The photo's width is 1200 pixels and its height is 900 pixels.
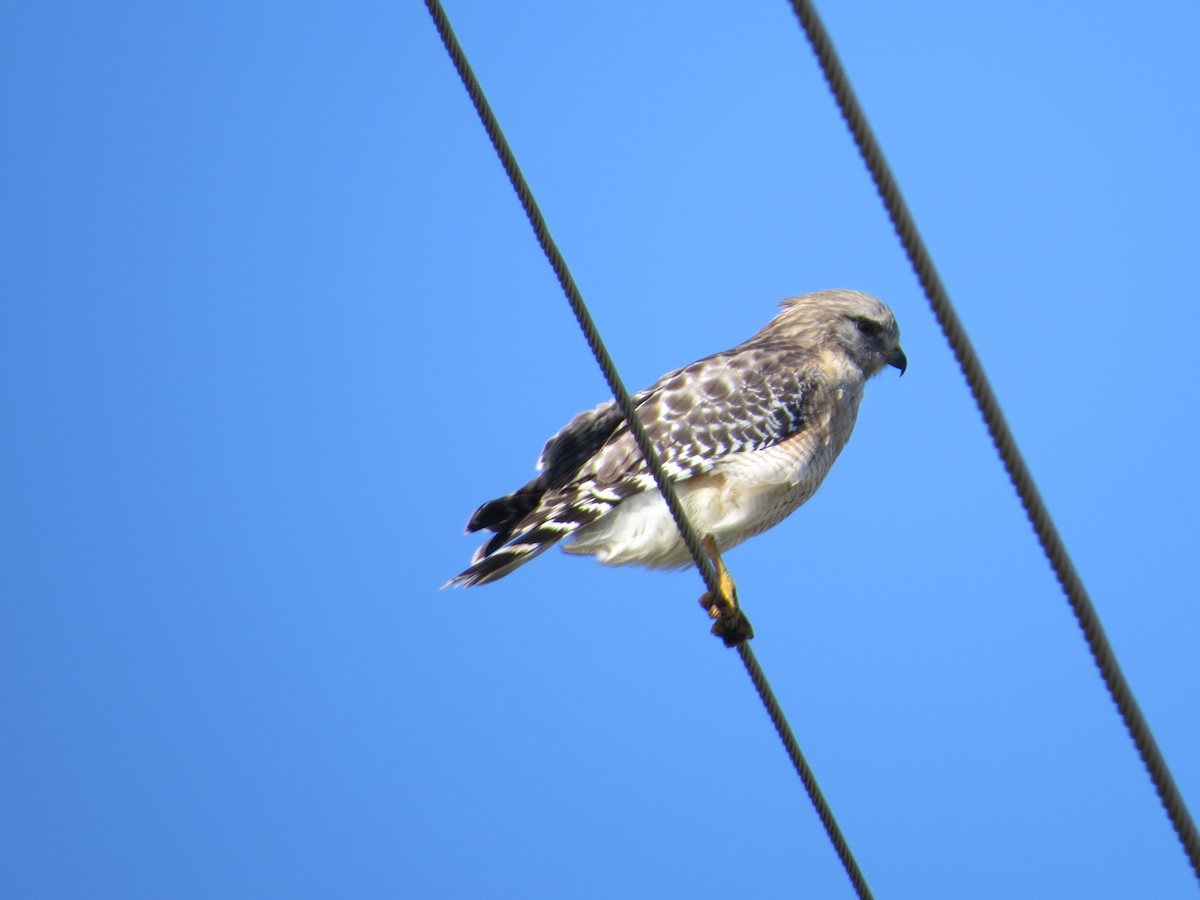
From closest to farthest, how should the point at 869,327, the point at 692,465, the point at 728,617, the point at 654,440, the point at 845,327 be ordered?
the point at 728,617
the point at 692,465
the point at 654,440
the point at 845,327
the point at 869,327

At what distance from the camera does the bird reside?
6.43 metres

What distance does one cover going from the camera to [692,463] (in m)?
6.68

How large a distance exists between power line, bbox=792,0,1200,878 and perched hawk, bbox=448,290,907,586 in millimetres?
3249

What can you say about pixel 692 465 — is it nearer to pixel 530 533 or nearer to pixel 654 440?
pixel 654 440

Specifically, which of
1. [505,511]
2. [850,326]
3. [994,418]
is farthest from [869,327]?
[994,418]

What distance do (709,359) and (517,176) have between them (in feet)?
11.8

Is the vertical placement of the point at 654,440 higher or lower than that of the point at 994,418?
higher

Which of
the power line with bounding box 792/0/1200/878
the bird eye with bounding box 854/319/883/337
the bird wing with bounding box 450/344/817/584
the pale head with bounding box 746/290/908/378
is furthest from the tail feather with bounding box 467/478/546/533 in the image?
the power line with bounding box 792/0/1200/878

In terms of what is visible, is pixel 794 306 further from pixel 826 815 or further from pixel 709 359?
pixel 826 815

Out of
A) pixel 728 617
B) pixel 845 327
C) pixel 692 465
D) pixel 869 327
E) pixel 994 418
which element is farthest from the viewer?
pixel 869 327

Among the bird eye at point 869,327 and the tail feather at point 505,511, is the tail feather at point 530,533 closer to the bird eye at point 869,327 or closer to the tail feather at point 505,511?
the tail feather at point 505,511

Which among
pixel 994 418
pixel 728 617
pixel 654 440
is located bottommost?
pixel 728 617

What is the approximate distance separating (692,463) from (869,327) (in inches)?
74.2

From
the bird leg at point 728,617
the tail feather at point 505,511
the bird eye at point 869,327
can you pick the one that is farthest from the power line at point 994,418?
the bird eye at point 869,327
